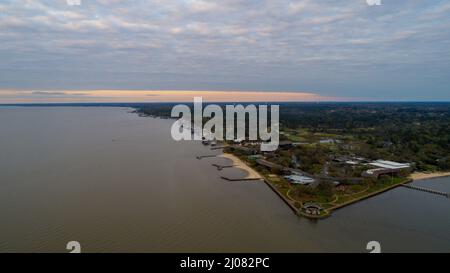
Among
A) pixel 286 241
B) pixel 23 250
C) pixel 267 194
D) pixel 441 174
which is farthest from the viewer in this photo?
pixel 441 174

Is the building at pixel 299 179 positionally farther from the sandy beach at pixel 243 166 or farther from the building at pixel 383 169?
the building at pixel 383 169

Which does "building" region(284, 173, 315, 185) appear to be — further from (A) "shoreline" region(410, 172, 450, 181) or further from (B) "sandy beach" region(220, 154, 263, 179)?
(A) "shoreline" region(410, 172, 450, 181)

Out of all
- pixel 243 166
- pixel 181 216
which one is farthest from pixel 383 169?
pixel 181 216

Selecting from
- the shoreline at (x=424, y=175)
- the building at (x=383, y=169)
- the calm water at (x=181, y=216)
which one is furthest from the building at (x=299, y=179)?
the shoreline at (x=424, y=175)

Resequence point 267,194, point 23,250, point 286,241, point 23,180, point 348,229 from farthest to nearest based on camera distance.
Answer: point 23,180
point 267,194
point 348,229
point 286,241
point 23,250

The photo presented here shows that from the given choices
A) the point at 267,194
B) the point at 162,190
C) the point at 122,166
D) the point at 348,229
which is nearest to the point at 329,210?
the point at 348,229

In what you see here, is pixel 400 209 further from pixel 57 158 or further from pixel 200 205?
pixel 57 158

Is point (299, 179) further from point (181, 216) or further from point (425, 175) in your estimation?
point (425, 175)
